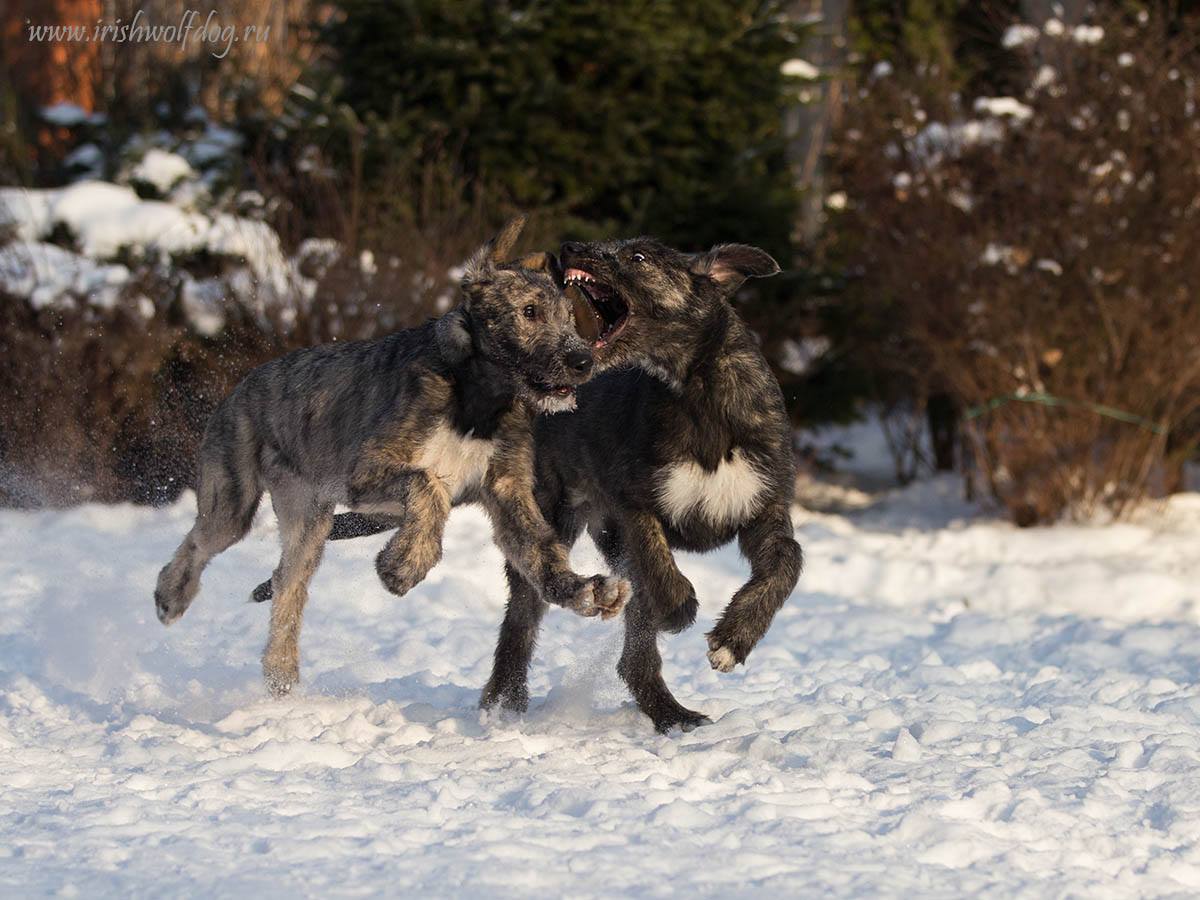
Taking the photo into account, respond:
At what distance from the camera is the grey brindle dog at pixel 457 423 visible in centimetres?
498

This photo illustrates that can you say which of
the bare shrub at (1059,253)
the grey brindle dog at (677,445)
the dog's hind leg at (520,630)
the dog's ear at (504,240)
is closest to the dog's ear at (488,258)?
the dog's ear at (504,240)

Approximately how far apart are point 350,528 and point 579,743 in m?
1.64

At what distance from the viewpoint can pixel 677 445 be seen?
5.18m

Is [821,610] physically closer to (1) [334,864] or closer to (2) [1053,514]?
(2) [1053,514]

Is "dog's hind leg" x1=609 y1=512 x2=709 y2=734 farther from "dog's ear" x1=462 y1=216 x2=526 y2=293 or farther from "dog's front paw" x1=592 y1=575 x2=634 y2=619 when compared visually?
"dog's ear" x1=462 y1=216 x2=526 y2=293

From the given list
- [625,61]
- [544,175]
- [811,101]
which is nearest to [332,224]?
[544,175]


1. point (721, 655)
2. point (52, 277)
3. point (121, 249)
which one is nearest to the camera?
point (721, 655)

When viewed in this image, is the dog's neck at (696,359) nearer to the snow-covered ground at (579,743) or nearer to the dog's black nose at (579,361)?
the dog's black nose at (579,361)

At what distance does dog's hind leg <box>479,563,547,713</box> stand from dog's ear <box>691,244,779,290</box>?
1.24 meters

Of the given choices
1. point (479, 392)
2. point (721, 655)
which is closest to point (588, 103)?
point (479, 392)

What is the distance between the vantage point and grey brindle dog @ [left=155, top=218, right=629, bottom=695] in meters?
4.98

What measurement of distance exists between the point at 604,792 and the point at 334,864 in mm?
914

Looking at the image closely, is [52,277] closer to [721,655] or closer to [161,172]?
[161,172]

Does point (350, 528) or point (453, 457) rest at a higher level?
point (453, 457)
